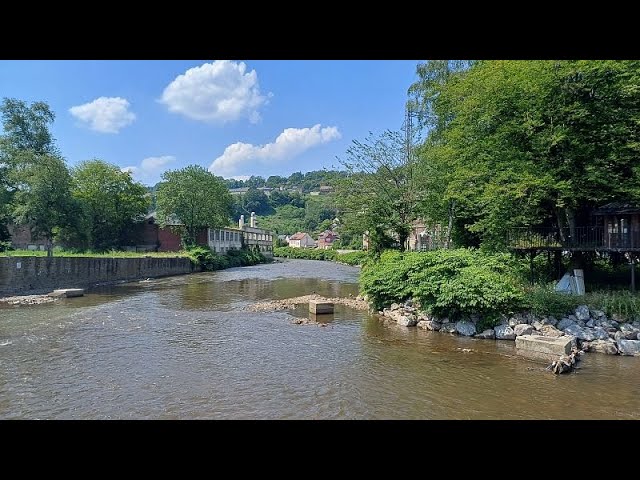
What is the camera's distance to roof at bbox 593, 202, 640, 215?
38.6 feet

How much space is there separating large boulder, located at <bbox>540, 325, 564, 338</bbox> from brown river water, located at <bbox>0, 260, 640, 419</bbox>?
2.70 feet

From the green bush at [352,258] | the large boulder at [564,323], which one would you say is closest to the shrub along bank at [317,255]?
the green bush at [352,258]

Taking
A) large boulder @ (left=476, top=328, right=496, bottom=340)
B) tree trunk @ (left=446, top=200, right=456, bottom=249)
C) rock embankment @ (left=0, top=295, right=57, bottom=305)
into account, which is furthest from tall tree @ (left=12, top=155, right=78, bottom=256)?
large boulder @ (left=476, top=328, right=496, bottom=340)

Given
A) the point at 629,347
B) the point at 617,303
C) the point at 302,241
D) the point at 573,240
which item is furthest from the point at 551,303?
the point at 302,241

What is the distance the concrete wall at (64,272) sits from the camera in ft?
61.4

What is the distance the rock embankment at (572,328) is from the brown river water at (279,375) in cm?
37

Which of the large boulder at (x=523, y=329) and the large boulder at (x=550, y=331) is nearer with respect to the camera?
the large boulder at (x=550, y=331)

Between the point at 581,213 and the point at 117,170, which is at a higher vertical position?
the point at 117,170

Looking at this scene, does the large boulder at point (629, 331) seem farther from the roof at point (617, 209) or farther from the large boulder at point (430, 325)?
the large boulder at point (430, 325)
